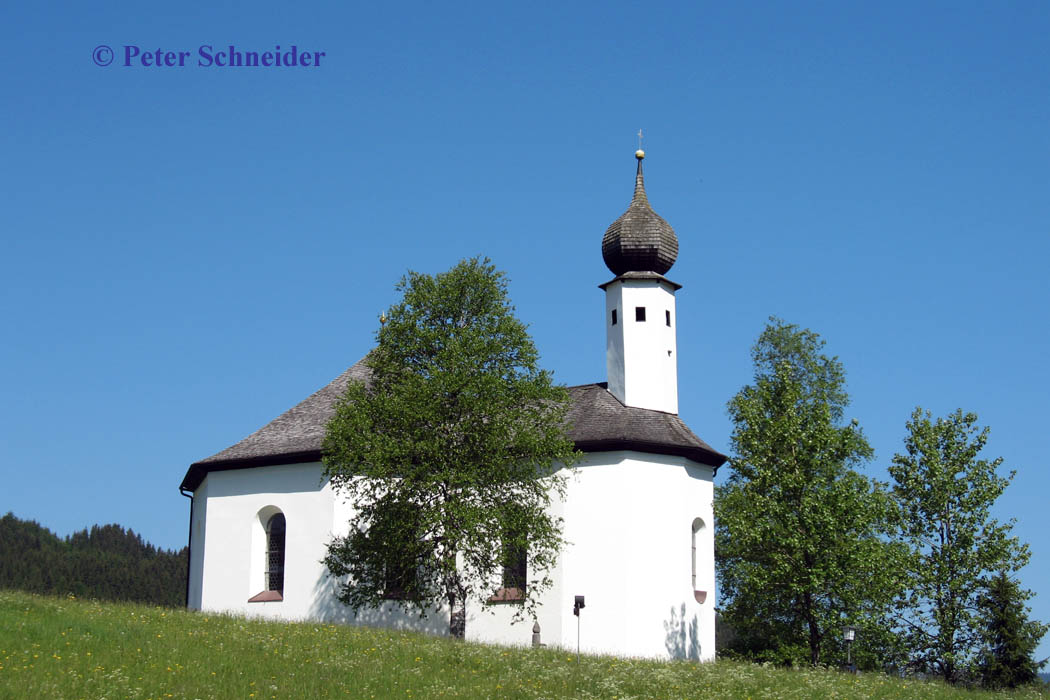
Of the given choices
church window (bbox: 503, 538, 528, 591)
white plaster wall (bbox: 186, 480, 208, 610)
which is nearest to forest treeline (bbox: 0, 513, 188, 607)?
white plaster wall (bbox: 186, 480, 208, 610)

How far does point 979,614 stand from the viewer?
36375 millimetres

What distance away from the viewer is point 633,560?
2994cm

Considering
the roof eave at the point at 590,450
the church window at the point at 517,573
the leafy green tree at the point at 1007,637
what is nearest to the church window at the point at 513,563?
the church window at the point at 517,573

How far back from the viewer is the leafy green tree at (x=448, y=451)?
26.8 meters

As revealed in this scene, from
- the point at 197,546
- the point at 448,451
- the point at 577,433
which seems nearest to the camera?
the point at 448,451

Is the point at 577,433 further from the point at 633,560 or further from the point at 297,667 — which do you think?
the point at 297,667

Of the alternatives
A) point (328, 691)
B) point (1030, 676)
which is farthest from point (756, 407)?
point (328, 691)

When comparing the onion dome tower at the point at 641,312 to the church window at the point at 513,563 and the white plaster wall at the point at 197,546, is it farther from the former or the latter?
the white plaster wall at the point at 197,546

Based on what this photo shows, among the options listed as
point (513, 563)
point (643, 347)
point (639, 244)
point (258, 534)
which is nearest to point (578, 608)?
point (513, 563)

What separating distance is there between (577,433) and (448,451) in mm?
5372

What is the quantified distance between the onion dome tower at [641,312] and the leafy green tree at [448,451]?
5132mm

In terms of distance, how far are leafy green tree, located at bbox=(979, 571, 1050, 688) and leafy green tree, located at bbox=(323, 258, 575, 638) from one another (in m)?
16.3

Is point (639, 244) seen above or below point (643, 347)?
above

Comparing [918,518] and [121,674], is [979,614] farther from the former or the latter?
[121,674]
